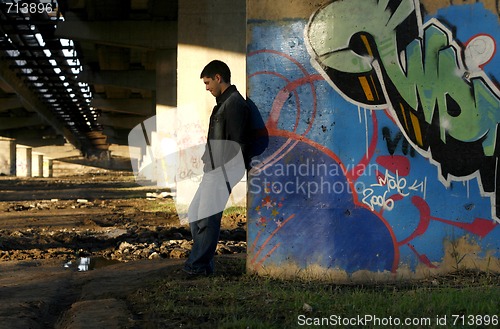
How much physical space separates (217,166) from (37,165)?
86.6m

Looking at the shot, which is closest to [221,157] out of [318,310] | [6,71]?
[318,310]

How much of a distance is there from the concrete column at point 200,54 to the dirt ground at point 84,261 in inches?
79.7

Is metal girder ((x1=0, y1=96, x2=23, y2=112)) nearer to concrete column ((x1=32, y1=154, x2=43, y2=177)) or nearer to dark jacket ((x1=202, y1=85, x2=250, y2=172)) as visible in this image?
concrete column ((x1=32, y1=154, x2=43, y2=177))

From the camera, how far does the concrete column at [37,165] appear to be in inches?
3532

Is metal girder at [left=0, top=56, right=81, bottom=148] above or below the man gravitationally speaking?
above

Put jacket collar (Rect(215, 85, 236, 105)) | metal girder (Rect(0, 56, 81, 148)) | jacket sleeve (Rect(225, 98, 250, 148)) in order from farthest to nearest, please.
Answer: metal girder (Rect(0, 56, 81, 148)) → jacket collar (Rect(215, 85, 236, 105)) → jacket sleeve (Rect(225, 98, 250, 148))

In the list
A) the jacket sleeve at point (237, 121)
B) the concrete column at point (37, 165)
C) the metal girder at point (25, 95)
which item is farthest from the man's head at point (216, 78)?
the concrete column at point (37, 165)

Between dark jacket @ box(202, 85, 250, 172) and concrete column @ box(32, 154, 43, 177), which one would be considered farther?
concrete column @ box(32, 154, 43, 177)

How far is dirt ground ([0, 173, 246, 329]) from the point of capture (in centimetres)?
660

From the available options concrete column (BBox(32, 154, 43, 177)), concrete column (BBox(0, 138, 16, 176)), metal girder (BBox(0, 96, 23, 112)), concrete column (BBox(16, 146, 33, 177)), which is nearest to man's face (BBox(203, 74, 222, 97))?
metal girder (BBox(0, 96, 23, 112))

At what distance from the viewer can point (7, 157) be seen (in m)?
75.0

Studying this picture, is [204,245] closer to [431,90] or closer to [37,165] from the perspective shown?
[431,90]

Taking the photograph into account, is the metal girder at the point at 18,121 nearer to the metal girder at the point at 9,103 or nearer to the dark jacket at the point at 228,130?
the metal girder at the point at 9,103

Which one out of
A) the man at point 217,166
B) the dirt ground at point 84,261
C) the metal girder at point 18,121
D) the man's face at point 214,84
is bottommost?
the dirt ground at point 84,261
